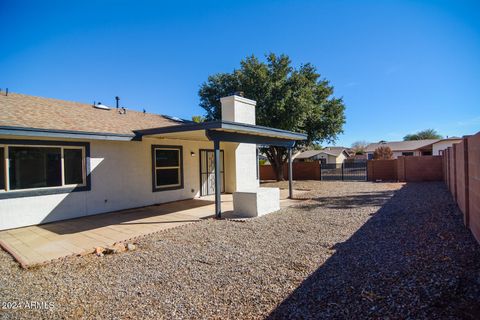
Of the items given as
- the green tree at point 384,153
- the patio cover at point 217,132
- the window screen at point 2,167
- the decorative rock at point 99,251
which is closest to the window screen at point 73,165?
the window screen at point 2,167

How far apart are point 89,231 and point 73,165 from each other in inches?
99.6

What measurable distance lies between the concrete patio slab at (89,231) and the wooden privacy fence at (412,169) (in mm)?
13916

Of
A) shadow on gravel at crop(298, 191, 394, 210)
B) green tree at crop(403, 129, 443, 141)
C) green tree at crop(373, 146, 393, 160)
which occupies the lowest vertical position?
shadow on gravel at crop(298, 191, 394, 210)

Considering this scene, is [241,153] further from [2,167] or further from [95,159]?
[2,167]

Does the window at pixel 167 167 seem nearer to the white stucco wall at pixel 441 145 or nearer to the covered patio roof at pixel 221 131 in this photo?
the covered patio roof at pixel 221 131

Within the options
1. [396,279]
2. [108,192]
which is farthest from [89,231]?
[396,279]

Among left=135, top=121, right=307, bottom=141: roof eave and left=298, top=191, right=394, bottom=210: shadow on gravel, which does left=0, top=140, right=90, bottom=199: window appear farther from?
left=298, top=191, right=394, bottom=210: shadow on gravel

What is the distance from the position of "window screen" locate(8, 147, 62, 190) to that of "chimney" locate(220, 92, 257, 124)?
6.97 meters

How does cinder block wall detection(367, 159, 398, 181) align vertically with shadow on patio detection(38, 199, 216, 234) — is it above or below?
above

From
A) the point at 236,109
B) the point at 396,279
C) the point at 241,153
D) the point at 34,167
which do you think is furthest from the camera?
the point at 241,153

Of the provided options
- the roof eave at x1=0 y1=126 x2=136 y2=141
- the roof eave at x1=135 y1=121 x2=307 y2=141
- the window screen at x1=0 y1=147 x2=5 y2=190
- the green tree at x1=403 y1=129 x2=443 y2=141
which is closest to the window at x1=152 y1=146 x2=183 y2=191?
the roof eave at x1=135 y1=121 x2=307 y2=141

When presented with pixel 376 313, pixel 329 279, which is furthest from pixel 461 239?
pixel 376 313

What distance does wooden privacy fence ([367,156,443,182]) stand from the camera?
1692cm

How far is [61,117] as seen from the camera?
8.33 metres
